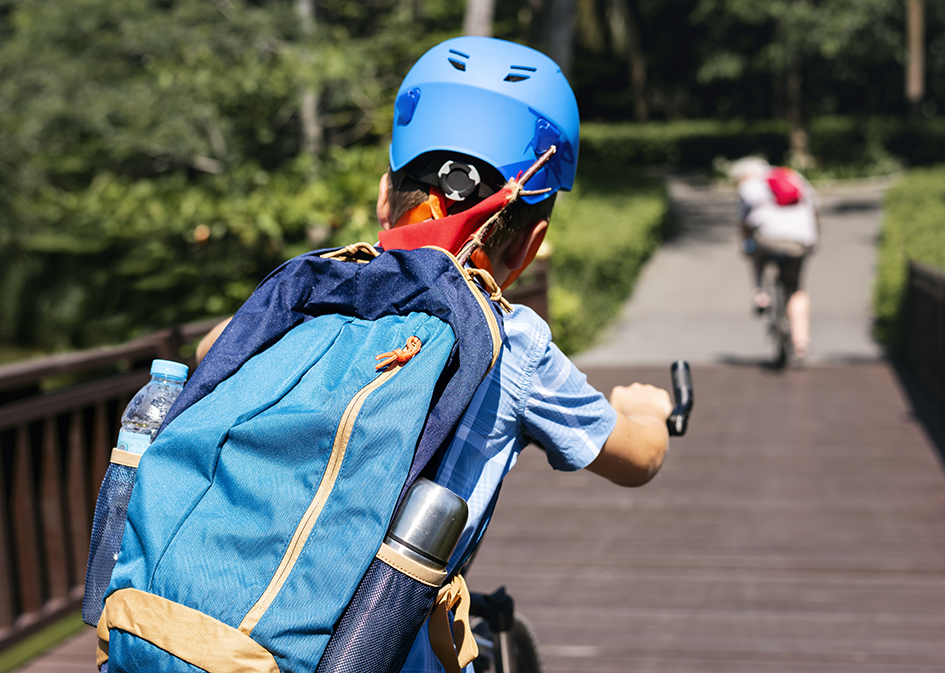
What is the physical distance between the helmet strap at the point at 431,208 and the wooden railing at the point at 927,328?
21.3 ft

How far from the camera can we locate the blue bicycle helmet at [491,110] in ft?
5.45

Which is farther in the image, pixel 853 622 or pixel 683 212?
pixel 683 212

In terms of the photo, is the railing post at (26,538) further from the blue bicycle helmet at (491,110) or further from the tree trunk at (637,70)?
the tree trunk at (637,70)

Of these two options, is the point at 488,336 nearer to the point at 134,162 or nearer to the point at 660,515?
the point at 660,515

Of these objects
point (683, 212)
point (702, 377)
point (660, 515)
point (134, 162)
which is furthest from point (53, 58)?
point (683, 212)

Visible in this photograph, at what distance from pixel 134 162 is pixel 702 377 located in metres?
8.98

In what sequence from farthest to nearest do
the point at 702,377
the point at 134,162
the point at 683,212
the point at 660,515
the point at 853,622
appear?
the point at 683,212 < the point at 134,162 < the point at 702,377 < the point at 660,515 < the point at 853,622

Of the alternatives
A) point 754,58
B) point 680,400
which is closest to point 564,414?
point 680,400

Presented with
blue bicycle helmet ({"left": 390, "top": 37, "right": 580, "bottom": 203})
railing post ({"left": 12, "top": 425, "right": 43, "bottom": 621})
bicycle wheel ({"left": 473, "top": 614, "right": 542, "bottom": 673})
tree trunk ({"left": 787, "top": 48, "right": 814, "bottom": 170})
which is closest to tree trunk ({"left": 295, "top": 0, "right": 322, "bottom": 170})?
railing post ({"left": 12, "top": 425, "right": 43, "bottom": 621})

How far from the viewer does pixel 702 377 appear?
30.8 ft

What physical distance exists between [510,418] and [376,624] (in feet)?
1.28

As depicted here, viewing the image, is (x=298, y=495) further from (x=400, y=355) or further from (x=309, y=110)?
(x=309, y=110)

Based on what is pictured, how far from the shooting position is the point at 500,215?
162 centimetres

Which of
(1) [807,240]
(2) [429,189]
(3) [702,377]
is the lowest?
(3) [702,377]
